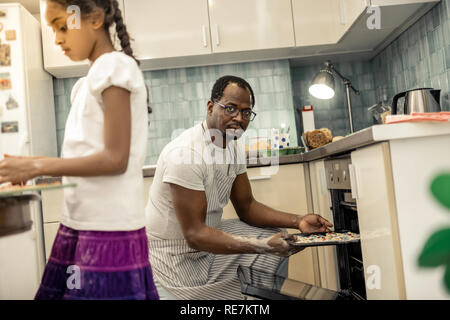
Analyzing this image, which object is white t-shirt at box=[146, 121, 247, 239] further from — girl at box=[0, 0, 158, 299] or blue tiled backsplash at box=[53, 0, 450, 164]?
blue tiled backsplash at box=[53, 0, 450, 164]

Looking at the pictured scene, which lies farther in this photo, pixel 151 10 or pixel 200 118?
pixel 200 118

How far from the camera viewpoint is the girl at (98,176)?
30.5 inches

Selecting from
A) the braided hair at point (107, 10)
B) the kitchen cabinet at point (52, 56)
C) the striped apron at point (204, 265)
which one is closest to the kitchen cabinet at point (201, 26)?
the kitchen cabinet at point (52, 56)

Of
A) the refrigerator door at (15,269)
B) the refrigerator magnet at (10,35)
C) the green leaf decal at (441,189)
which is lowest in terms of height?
the refrigerator door at (15,269)

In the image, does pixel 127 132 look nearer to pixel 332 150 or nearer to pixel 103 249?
pixel 103 249

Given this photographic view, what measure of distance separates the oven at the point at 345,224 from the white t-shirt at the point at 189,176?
0.38 meters

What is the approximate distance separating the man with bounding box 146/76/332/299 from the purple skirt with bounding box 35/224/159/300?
1.71ft

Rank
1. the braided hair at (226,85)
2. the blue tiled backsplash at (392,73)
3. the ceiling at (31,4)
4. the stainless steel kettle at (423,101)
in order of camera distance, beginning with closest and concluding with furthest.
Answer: the braided hair at (226,85) → the stainless steel kettle at (423,101) → the blue tiled backsplash at (392,73) → the ceiling at (31,4)

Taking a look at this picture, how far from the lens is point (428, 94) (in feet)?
5.46

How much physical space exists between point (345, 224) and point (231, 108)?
626 mm

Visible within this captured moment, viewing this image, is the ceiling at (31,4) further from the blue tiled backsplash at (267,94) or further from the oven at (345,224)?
the oven at (345,224)

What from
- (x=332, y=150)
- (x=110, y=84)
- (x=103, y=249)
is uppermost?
(x=110, y=84)
